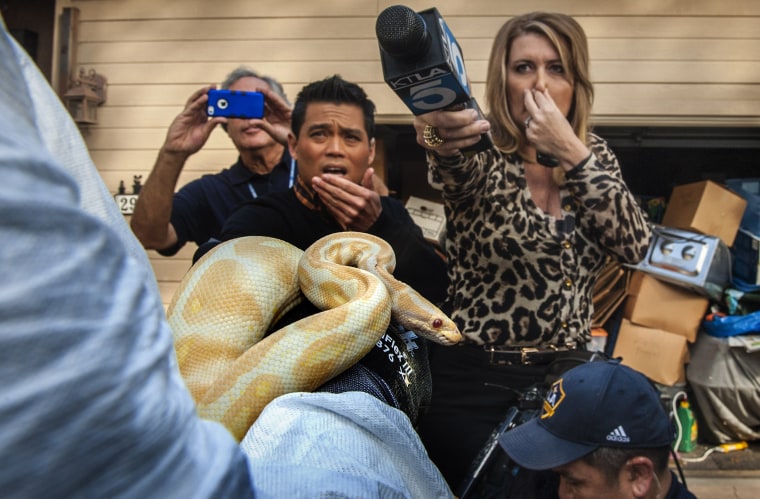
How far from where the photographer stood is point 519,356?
1.85 meters

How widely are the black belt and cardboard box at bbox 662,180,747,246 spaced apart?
2.66m

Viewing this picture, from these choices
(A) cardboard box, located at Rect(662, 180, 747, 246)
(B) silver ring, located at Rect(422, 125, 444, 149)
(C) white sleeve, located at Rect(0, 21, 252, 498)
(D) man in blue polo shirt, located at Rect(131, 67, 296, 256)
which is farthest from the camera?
(A) cardboard box, located at Rect(662, 180, 747, 246)

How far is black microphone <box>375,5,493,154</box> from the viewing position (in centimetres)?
108

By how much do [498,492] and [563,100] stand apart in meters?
1.30

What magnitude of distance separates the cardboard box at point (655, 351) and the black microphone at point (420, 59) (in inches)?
132

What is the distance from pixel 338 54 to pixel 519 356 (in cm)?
299

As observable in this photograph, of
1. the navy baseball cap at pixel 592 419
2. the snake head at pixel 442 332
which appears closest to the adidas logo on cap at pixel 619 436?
the navy baseball cap at pixel 592 419

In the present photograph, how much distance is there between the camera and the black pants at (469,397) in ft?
5.96

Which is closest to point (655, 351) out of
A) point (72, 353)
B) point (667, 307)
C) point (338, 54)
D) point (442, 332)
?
point (667, 307)

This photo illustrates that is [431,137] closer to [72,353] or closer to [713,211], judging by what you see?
[72,353]

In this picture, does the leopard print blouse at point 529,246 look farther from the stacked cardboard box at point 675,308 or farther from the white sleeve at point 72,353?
the stacked cardboard box at point 675,308

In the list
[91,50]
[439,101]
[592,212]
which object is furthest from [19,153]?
[91,50]

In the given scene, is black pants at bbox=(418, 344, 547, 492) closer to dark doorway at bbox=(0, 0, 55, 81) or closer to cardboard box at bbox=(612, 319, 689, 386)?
cardboard box at bbox=(612, 319, 689, 386)

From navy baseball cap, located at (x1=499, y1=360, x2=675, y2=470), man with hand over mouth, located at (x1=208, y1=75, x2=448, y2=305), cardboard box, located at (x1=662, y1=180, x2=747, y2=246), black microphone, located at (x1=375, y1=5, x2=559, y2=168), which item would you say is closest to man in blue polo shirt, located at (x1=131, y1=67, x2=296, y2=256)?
man with hand over mouth, located at (x1=208, y1=75, x2=448, y2=305)
